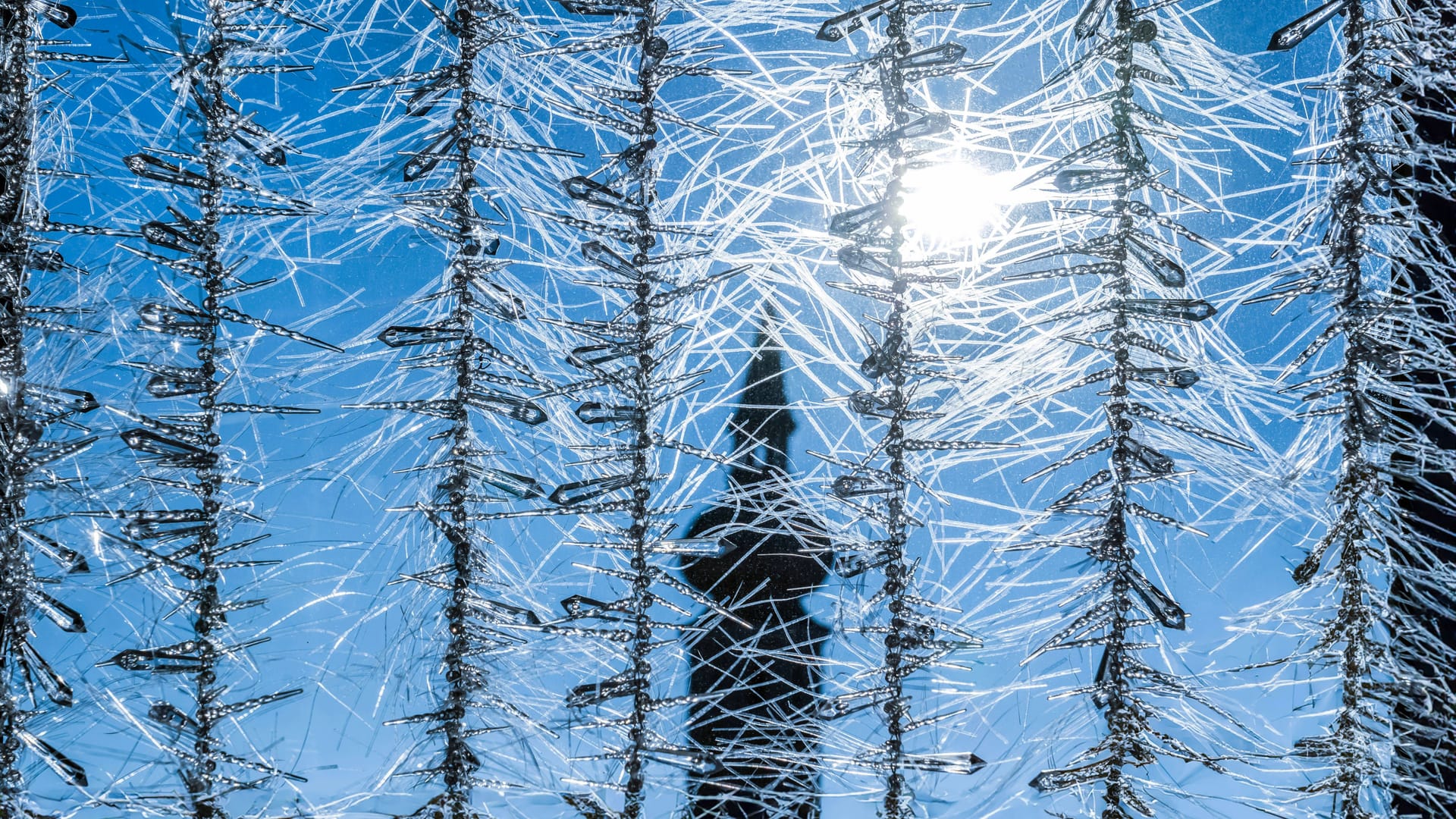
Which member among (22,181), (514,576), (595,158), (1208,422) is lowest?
(514,576)

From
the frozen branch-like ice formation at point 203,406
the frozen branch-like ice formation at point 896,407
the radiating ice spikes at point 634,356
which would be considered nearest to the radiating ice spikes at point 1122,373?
the frozen branch-like ice formation at point 896,407

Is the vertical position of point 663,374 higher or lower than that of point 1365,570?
higher

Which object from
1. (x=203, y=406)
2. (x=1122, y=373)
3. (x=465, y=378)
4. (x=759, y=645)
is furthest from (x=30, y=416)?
(x=1122, y=373)

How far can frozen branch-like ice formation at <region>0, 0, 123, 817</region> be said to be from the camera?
6.58m

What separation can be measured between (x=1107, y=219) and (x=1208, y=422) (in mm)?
1367

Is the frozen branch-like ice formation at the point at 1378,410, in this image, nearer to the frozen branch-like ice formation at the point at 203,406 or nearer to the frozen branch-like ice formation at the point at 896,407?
the frozen branch-like ice formation at the point at 896,407

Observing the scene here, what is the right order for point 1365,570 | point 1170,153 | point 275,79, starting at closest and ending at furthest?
point 1365,570
point 1170,153
point 275,79

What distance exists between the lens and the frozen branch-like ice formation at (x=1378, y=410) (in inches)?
255

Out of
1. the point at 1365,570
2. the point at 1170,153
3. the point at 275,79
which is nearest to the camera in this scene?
the point at 1365,570

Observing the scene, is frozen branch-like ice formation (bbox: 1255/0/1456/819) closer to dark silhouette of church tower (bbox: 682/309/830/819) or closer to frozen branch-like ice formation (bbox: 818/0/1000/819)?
frozen branch-like ice formation (bbox: 818/0/1000/819)

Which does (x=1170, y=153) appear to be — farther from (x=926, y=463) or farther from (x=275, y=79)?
(x=275, y=79)

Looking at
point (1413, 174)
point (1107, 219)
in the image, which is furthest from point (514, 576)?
point (1413, 174)

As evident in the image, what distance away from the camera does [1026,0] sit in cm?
735

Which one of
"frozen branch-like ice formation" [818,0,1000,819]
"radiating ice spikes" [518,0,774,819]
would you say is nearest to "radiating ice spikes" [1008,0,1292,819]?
"frozen branch-like ice formation" [818,0,1000,819]
